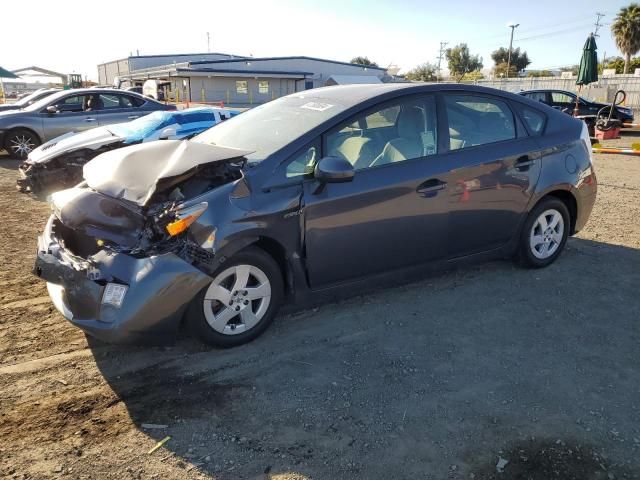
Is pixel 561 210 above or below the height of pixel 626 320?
above

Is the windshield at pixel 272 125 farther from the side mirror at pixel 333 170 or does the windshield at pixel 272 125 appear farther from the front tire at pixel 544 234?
the front tire at pixel 544 234

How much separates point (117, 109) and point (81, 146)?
4371mm

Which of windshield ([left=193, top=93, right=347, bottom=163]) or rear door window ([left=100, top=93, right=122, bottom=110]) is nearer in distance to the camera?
windshield ([left=193, top=93, right=347, bottom=163])

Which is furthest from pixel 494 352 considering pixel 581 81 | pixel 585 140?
pixel 581 81

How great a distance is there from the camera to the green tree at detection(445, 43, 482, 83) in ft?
284

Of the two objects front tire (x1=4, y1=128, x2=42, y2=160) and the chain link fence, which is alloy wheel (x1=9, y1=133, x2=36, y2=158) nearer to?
front tire (x1=4, y1=128, x2=42, y2=160)

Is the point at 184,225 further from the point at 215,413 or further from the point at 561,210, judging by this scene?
the point at 561,210

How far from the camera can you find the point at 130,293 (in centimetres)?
305

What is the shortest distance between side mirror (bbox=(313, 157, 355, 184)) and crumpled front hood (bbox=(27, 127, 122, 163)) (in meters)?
5.69

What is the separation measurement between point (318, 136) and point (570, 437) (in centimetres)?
243

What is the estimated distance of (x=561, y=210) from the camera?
496 cm

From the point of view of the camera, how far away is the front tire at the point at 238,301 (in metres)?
3.34

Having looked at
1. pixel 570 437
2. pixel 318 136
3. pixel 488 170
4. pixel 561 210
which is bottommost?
pixel 570 437

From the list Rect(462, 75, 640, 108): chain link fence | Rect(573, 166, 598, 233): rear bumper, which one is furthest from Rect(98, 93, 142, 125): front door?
Rect(462, 75, 640, 108): chain link fence
